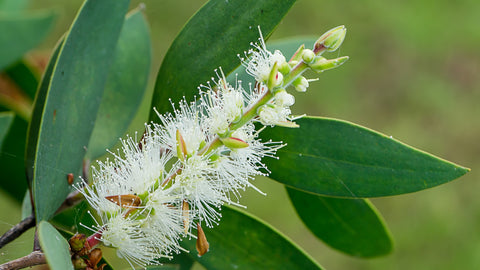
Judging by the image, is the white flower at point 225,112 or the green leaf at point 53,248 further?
the white flower at point 225,112

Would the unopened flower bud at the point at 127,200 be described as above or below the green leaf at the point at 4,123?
above

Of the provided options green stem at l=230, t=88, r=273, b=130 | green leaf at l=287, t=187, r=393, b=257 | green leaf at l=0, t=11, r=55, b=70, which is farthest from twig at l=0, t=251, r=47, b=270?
green leaf at l=0, t=11, r=55, b=70

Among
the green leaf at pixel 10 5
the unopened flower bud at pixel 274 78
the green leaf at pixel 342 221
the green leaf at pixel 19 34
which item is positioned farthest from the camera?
the green leaf at pixel 10 5

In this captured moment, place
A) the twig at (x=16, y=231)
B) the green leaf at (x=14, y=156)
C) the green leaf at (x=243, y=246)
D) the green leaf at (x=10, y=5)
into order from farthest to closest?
the green leaf at (x=10, y=5)
the green leaf at (x=14, y=156)
the green leaf at (x=243, y=246)
the twig at (x=16, y=231)

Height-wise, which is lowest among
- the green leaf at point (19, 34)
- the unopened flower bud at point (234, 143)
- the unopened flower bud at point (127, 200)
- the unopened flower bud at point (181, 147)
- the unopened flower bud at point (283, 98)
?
the unopened flower bud at point (127, 200)

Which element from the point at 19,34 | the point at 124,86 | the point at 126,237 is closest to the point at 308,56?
the point at 126,237

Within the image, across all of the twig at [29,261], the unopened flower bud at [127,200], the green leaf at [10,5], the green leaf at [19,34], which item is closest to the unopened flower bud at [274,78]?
the unopened flower bud at [127,200]

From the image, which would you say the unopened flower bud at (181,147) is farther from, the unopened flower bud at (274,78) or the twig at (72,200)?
the twig at (72,200)

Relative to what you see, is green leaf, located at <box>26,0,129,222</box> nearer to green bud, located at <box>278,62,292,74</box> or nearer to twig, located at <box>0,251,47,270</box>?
twig, located at <box>0,251,47,270</box>
